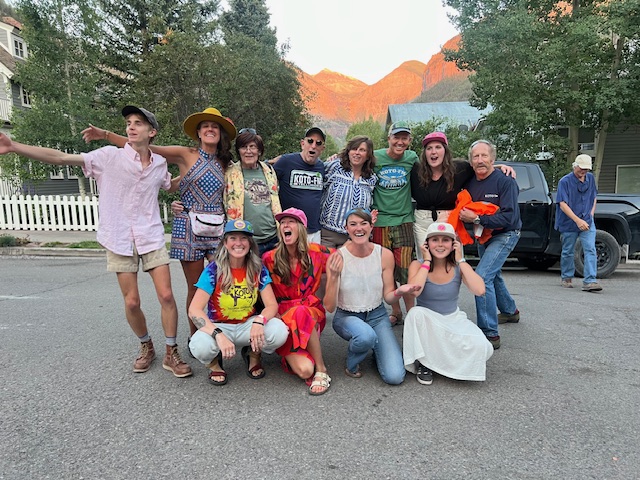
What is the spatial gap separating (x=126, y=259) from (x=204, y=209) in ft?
2.30

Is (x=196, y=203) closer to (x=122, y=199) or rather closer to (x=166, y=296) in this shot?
(x=122, y=199)

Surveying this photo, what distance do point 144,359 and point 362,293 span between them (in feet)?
6.00

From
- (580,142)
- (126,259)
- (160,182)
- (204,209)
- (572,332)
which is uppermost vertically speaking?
(580,142)

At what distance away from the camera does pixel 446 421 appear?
8.80 ft

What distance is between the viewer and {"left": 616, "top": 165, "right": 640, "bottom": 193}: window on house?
61.8 ft

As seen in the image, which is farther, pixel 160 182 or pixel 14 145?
pixel 160 182

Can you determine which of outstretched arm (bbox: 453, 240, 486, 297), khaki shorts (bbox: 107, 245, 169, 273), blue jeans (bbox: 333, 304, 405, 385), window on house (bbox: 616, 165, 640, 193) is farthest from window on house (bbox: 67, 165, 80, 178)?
window on house (bbox: 616, 165, 640, 193)

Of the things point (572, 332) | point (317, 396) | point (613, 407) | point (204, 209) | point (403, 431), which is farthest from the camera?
point (572, 332)

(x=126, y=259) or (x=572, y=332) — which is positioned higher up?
(x=126, y=259)

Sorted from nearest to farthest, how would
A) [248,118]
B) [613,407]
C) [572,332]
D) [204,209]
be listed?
[613,407] < [204,209] < [572,332] < [248,118]

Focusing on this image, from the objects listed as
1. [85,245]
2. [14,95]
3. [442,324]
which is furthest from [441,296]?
[14,95]

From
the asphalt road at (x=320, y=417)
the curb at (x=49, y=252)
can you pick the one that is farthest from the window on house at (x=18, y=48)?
the asphalt road at (x=320, y=417)

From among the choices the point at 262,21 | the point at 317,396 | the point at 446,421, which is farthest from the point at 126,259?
the point at 262,21

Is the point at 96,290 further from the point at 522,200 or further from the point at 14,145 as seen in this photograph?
the point at 522,200
